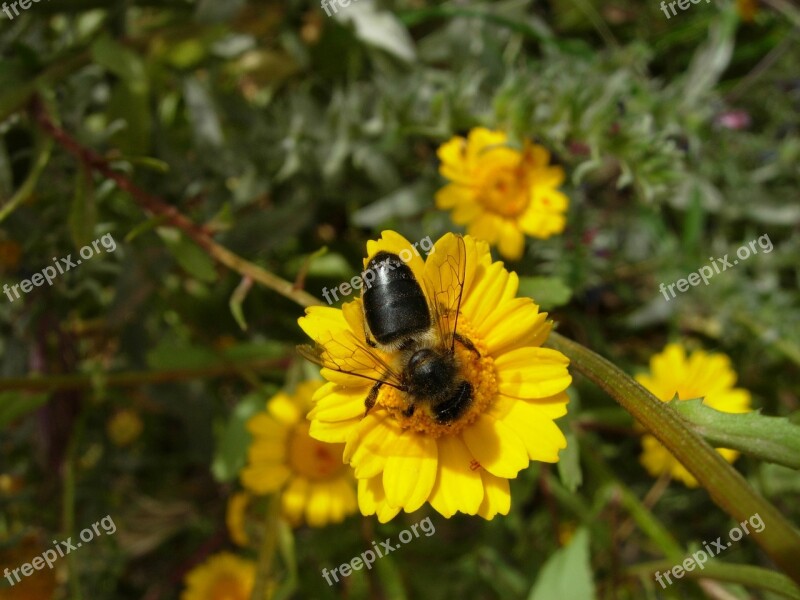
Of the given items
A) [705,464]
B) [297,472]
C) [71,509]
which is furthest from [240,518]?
[705,464]

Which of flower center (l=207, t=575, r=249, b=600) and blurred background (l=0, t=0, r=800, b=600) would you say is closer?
blurred background (l=0, t=0, r=800, b=600)

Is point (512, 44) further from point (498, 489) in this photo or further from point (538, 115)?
point (498, 489)

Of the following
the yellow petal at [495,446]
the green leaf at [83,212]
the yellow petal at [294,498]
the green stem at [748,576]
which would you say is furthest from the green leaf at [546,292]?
the green leaf at [83,212]

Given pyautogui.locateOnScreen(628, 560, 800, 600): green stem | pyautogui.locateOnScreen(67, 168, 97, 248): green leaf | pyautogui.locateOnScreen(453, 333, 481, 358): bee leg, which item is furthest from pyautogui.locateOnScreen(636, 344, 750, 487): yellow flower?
pyautogui.locateOnScreen(67, 168, 97, 248): green leaf

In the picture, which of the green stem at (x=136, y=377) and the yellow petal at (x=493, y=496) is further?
the green stem at (x=136, y=377)

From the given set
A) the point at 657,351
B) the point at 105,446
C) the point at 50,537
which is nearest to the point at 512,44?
the point at 657,351

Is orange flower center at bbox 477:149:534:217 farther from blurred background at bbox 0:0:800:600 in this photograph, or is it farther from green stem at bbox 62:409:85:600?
green stem at bbox 62:409:85:600

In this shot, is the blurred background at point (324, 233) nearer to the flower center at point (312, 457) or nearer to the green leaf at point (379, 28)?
the green leaf at point (379, 28)
